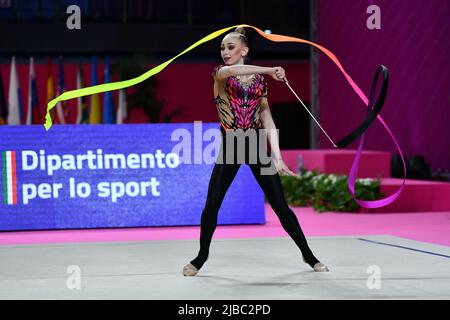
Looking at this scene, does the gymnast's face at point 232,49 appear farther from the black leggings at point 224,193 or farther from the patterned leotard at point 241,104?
the black leggings at point 224,193

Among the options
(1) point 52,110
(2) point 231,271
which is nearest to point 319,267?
(2) point 231,271

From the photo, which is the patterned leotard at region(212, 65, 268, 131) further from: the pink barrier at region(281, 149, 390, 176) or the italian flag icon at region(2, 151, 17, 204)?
the pink barrier at region(281, 149, 390, 176)

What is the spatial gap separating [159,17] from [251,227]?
1362cm

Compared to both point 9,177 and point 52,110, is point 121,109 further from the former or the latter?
point 9,177

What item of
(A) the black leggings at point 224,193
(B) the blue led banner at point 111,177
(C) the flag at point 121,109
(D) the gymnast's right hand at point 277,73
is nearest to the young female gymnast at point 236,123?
(A) the black leggings at point 224,193

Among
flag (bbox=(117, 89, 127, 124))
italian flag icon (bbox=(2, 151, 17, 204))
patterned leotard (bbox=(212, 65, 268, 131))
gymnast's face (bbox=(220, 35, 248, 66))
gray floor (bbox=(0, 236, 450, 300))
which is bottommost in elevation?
gray floor (bbox=(0, 236, 450, 300))

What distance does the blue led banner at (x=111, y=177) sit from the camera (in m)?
9.05

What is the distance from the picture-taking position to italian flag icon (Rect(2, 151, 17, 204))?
29.6 feet

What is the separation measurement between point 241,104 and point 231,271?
1142 millimetres

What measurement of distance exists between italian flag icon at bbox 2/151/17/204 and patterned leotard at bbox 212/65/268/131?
419cm

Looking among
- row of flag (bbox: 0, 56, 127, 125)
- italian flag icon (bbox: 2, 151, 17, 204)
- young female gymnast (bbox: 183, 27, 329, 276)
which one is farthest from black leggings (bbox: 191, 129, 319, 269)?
row of flag (bbox: 0, 56, 127, 125)

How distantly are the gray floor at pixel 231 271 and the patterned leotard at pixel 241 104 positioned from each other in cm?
99
